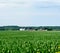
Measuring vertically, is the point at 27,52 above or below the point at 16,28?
above

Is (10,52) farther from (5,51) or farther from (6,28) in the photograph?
(6,28)

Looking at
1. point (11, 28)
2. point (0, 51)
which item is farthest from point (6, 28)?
point (0, 51)

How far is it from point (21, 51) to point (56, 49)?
190 cm

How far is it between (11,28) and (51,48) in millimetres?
140319

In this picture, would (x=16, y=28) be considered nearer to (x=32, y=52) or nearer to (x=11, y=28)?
(x=11, y=28)

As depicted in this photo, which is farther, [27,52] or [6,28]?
[6,28]

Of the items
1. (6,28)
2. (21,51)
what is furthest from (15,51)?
(6,28)

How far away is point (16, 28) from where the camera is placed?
153 m

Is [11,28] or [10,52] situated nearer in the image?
[10,52]

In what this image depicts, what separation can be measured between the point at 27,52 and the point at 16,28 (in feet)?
452

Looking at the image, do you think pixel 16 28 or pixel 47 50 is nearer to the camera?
pixel 47 50

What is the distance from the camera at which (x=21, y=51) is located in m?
15.0

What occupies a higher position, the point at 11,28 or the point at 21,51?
the point at 21,51

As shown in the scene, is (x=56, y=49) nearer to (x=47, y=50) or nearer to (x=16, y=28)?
(x=47, y=50)
